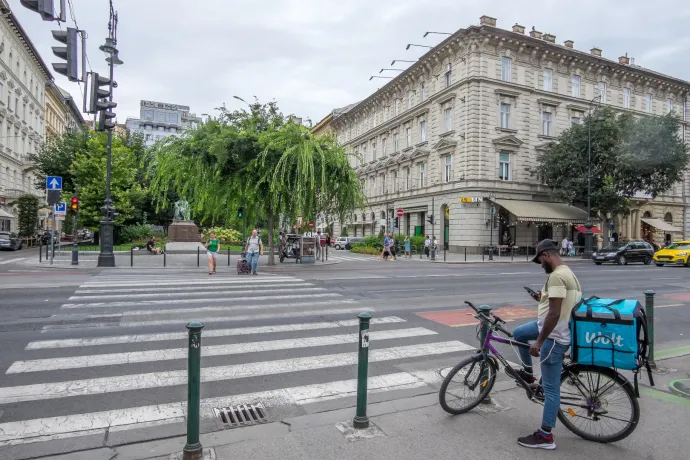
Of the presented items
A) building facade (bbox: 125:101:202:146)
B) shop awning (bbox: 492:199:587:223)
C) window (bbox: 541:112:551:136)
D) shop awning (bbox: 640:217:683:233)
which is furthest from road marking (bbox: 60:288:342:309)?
building facade (bbox: 125:101:202:146)

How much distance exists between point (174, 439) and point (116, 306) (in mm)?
6709

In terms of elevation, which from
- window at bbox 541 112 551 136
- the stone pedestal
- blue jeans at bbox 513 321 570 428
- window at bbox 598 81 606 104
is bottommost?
blue jeans at bbox 513 321 570 428

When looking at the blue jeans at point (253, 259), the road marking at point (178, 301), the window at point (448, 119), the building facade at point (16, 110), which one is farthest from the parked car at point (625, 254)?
the building facade at point (16, 110)

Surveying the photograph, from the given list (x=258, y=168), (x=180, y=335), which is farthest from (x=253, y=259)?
(x=180, y=335)

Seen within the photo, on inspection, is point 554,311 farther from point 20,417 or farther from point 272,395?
point 20,417

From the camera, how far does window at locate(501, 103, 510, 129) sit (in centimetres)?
3650

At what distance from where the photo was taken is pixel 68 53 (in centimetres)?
880

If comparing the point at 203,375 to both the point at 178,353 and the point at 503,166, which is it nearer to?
the point at 178,353

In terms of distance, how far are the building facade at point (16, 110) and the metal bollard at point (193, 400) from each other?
155 feet

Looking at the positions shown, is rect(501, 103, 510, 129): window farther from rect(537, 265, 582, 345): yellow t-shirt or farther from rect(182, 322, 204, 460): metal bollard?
rect(182, 322, 204, 460): metal bollard

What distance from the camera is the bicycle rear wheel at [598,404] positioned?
3917 millimetres

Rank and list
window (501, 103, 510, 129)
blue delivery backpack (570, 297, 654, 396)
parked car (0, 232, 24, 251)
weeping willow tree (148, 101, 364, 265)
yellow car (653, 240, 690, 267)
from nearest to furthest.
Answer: blue delivery backpack (570, 297, 654, 396), weeping willow tree (148, 101, 364, 265), yellow car (653, 240, 690, 267), parked car (0, 232, 24, 251), window (501, 103, 510, 129)

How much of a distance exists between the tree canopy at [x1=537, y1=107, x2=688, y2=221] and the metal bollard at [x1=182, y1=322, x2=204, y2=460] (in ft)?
116

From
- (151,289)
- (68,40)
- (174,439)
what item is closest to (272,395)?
(174,439)
